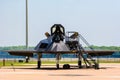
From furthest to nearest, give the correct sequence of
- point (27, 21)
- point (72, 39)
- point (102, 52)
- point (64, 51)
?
point (27, 21) → point (102, 52) → point (72, 39) → point (64, 51)

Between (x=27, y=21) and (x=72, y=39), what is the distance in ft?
148

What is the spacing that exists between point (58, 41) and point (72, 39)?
2384mm
